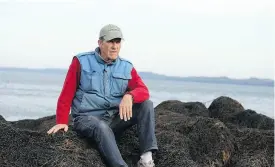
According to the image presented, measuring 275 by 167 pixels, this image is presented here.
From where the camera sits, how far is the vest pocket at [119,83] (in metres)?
7.26

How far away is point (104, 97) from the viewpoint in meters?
7.16

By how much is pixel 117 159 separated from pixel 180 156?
1.35 meters

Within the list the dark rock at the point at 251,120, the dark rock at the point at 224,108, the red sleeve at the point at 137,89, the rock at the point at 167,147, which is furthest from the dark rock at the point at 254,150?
the dark rock at the point at 224,108

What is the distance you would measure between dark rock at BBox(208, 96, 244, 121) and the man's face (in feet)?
29.6

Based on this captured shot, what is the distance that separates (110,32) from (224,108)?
9965 mm

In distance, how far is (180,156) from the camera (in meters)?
7.63

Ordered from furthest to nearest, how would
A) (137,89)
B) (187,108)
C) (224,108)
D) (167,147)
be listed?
(224,108) < (187,108) < (167,147) < (137,89)

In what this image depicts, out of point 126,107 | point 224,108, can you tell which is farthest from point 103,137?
point 224,108

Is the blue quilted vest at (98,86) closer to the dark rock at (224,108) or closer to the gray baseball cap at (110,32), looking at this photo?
the gray baseball cap at (110,32)

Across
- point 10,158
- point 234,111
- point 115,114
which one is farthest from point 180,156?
point 234,111

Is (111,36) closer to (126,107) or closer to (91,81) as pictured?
(91,81)

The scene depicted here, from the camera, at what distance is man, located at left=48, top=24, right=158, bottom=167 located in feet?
23.2

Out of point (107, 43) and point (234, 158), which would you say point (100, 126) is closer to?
point (107, 43)

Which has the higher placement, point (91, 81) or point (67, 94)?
point (91, 81)
